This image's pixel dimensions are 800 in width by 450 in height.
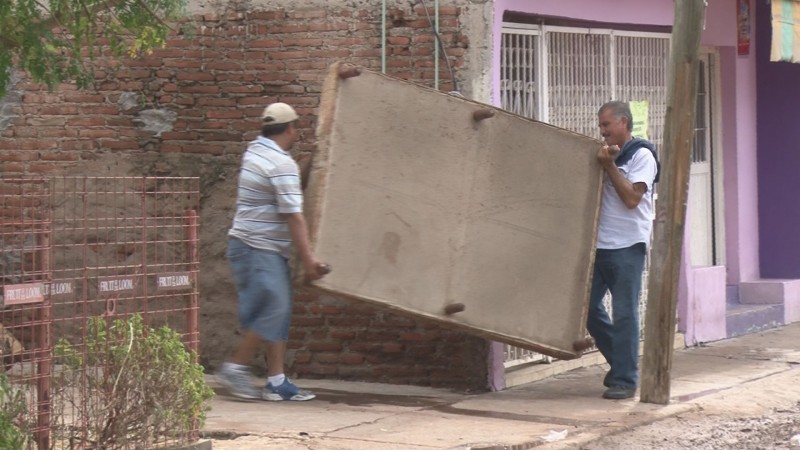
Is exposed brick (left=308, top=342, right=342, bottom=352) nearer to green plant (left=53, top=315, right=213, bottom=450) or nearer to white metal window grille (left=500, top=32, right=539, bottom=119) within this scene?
white metal window grille (left=500, top=32, right=539, bottom=119)

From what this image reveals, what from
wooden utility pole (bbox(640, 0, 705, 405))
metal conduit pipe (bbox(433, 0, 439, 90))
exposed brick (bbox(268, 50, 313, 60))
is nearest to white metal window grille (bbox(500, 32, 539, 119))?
metal conduit pipe (bbox(433, 0, 439, 90))

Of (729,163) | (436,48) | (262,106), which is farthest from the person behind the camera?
(729,163)

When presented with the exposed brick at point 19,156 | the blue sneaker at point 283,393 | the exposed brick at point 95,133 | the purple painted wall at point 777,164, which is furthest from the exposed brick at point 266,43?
the purple painted wall at point 777,164

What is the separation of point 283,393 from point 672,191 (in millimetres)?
2673

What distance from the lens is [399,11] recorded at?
9570 mm

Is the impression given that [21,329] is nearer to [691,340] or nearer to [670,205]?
[670,205]

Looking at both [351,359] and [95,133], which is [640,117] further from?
[95,133]

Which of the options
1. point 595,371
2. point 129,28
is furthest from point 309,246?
point 595,371

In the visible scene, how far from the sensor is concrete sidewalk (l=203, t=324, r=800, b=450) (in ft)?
25.0

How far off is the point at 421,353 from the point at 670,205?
1932 millimetres

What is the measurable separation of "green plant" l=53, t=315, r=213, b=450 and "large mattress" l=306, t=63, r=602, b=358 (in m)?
1.36

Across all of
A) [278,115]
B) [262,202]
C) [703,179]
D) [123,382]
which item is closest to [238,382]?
[262,202]

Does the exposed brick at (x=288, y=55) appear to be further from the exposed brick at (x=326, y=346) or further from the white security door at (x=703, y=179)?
the white security door at (x=703, y=179)

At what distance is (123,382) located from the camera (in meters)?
6.90
